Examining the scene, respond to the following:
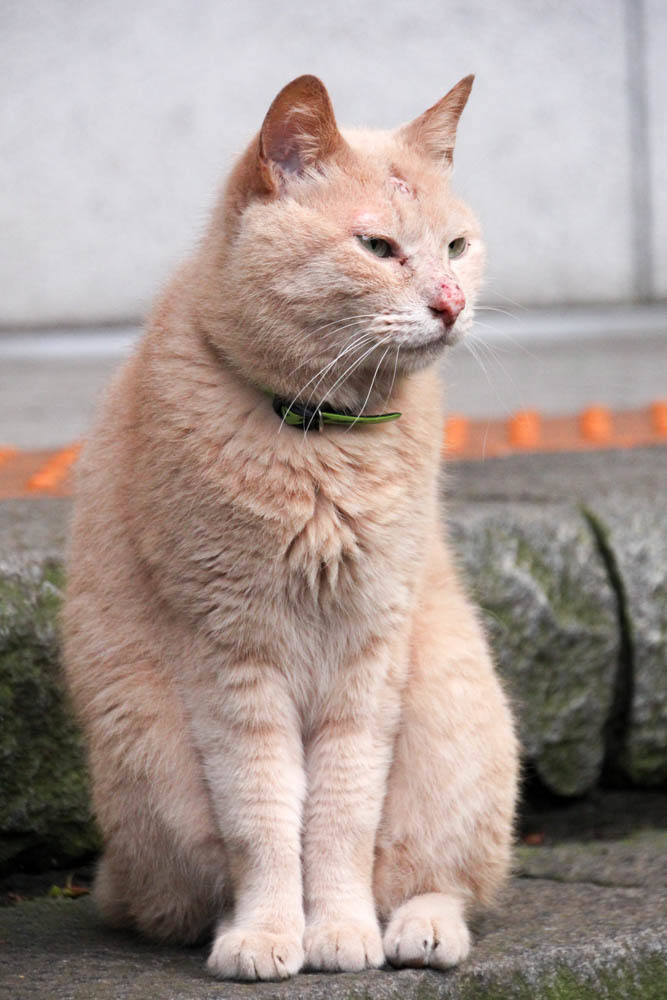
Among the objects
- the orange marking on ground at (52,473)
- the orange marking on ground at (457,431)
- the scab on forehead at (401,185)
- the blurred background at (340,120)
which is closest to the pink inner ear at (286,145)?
the scab on forehead at (401,185)

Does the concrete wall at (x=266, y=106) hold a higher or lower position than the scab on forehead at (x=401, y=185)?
higher

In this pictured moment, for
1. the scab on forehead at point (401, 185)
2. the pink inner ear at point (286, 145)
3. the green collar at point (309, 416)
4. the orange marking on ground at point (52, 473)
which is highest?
the pink inner ear at point (286, 145)

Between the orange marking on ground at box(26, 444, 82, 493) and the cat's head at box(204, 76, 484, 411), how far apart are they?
5.24ft

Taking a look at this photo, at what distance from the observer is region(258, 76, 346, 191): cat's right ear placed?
1851 millimetres

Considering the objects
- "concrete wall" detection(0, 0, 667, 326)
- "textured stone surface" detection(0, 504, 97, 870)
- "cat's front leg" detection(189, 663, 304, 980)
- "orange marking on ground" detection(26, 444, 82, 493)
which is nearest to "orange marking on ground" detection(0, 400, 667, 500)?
"orange marking on ground" detection(26, 444, 82, 493)

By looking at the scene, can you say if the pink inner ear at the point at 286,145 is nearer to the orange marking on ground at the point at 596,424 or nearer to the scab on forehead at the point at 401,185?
the scab on forehead at the point at 401,185

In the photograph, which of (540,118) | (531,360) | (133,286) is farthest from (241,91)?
(531,360)

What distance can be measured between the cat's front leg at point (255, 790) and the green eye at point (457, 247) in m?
0.70

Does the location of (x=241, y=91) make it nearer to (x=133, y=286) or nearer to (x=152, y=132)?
(x=152, y=132)

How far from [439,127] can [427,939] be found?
125cm

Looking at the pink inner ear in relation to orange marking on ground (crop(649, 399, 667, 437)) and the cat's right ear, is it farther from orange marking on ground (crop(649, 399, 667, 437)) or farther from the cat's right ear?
orange marking on ground (crop(649, 399, 667, 437))

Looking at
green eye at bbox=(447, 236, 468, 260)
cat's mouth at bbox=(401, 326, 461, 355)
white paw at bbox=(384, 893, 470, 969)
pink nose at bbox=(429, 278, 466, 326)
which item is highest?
green eye at bbox=(447, 236, 468, 260)

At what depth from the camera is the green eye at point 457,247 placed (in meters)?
2.02

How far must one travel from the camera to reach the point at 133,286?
697 cm
